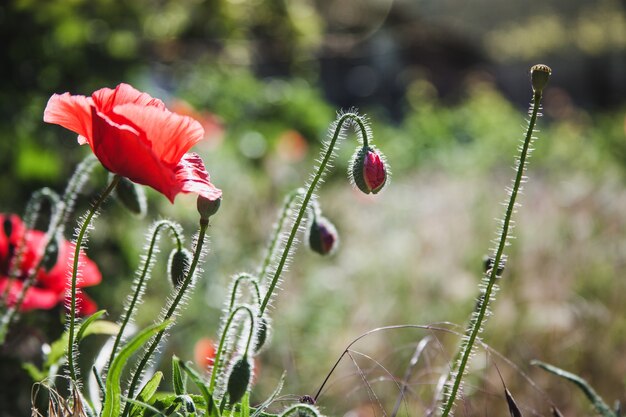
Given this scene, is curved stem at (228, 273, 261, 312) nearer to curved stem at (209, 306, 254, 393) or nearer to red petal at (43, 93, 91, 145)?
curved stem at (209, 306, 254, 393)

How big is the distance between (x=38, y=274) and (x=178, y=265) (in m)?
0.39

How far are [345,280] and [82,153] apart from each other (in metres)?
1.39

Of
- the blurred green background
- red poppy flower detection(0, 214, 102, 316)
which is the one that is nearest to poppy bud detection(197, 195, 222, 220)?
the blurred green background

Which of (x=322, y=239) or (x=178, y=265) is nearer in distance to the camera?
(x=178, y=265)

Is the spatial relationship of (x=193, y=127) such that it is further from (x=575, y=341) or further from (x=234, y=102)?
(x=234, y=102)

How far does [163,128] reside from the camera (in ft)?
2.84

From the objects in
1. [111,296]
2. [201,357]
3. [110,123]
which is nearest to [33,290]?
[110,123]

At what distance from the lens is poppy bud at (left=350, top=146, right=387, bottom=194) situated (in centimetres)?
103

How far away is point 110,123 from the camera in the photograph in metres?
0.85

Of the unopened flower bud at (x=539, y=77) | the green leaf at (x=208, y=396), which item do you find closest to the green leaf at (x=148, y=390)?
the green leaf at (x=208, y=396)

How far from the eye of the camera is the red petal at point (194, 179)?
83cm

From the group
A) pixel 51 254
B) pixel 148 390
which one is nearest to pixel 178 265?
Answer: pixel 148 390

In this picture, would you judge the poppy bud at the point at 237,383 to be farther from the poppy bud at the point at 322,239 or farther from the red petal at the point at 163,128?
the poppy bud at the point at 322,239

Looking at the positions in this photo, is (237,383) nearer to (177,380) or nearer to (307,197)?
(177,380)
